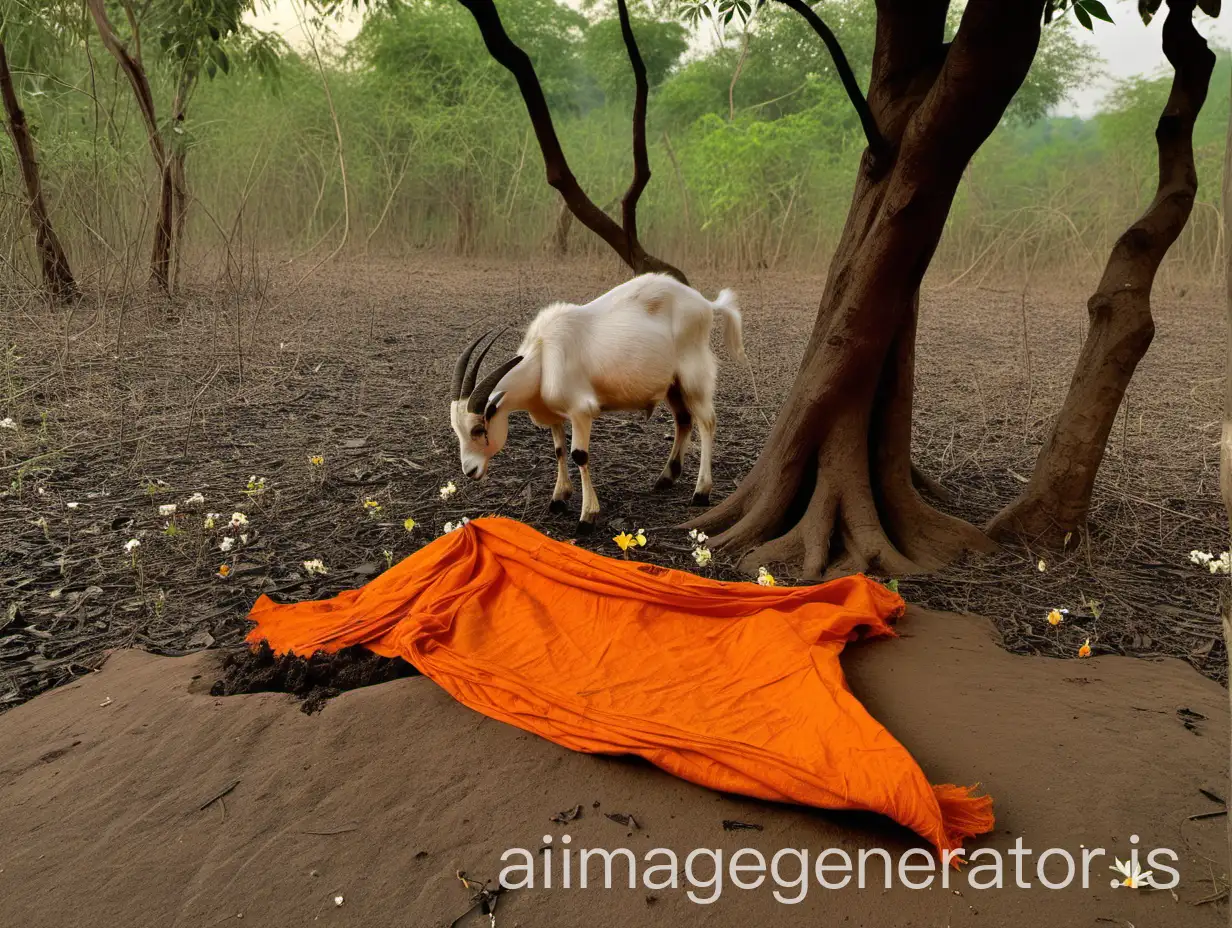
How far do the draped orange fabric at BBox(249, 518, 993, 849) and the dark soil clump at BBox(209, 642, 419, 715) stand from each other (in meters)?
0.08

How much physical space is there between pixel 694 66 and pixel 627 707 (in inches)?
860

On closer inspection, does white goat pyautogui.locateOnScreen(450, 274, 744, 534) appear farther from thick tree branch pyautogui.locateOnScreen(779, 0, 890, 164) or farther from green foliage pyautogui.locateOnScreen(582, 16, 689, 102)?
green foliage pyautogui.locateOnScreen(582, 16, 689, 102)

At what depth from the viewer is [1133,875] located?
2.09 meters

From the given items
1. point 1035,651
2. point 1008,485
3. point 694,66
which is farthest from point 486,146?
point 1035,651

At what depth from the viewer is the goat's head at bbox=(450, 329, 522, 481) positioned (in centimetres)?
425

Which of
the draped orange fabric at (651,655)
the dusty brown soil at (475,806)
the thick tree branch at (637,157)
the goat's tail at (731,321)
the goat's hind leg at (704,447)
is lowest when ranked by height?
the dusty brown soil at (475,806)

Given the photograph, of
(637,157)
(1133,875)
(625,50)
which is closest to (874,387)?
(637,157)

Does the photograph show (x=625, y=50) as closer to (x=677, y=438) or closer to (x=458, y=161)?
(x=458, y=161)

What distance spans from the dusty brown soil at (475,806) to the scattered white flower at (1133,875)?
3 cm

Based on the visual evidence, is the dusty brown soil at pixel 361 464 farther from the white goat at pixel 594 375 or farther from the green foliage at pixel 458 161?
the green foliage at pixel 458 161

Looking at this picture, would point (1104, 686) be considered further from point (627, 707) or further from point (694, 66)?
point (694, 66)

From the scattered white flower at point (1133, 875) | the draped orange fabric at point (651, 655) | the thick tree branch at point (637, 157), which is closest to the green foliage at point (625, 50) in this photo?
the thick tree branch at point (637, 157)

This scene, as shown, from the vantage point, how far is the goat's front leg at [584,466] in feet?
14.7

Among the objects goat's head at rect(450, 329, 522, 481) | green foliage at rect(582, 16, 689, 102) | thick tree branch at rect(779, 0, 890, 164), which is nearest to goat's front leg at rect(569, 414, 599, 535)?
goat's head at rect(450, 329, 522, 481)
